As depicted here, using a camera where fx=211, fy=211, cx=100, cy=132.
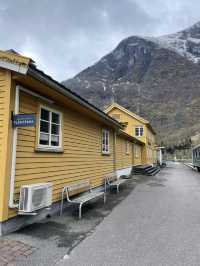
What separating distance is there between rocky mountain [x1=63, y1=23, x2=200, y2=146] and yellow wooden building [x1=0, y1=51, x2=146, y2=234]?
1934 inches

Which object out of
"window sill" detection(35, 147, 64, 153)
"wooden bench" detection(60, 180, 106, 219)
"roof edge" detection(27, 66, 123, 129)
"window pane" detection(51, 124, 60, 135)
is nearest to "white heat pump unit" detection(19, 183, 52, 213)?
"window sill" detection(35, 147, 64, 153)

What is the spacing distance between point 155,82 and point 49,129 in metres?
104

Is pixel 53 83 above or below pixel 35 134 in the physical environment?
above

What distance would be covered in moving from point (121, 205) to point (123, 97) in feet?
290

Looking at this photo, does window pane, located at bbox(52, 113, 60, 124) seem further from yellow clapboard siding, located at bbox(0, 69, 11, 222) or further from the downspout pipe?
Result: yellow clapboard siding, located at bbox(0, 69, 11, 222)

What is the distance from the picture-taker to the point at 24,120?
4.10m

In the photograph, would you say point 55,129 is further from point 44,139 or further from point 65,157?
point 65,157

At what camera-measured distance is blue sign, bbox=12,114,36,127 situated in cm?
406

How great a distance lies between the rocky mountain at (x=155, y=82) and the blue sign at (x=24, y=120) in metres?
51.8

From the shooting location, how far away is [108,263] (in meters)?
3.14

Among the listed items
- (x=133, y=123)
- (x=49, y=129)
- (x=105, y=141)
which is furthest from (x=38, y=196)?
(x=133, y=123)

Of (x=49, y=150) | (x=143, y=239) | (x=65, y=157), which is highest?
(x=49, y=150)

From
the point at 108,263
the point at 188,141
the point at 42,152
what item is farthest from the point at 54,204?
the point at 188,141

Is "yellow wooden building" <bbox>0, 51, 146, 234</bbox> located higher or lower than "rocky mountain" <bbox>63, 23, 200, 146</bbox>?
lower
